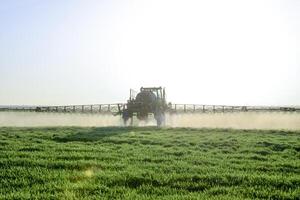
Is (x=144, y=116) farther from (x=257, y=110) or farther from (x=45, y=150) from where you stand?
(x=45, y=150)

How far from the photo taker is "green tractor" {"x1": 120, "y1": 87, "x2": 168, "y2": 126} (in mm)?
55844

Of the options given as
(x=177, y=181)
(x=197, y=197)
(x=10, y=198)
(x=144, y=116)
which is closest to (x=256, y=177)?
(x=177, y=181)

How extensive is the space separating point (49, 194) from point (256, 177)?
6.10m

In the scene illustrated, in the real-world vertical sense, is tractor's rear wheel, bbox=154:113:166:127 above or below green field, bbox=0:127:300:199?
above

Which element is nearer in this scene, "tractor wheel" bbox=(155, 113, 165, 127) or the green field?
the green field

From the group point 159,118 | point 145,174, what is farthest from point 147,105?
point 145,174

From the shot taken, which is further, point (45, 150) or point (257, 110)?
point (257, 110)

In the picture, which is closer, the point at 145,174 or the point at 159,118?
the point at 145,174

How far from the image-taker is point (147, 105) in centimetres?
5569

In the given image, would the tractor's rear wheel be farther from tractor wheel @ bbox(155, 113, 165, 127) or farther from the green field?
the green field

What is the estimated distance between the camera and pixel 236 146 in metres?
24.6

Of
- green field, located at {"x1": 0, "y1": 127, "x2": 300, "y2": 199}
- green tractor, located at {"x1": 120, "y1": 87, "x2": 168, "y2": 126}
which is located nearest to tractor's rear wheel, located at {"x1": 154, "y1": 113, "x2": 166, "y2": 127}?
green tractor, located at {"x1": 120, "y1": 87, "x2": 168, "y2": 126}

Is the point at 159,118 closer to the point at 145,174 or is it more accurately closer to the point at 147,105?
the point at 147,105

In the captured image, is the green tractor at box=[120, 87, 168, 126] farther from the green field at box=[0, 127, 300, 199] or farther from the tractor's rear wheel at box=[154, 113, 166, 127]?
the green field at box=[0, 127, 300, 199]
